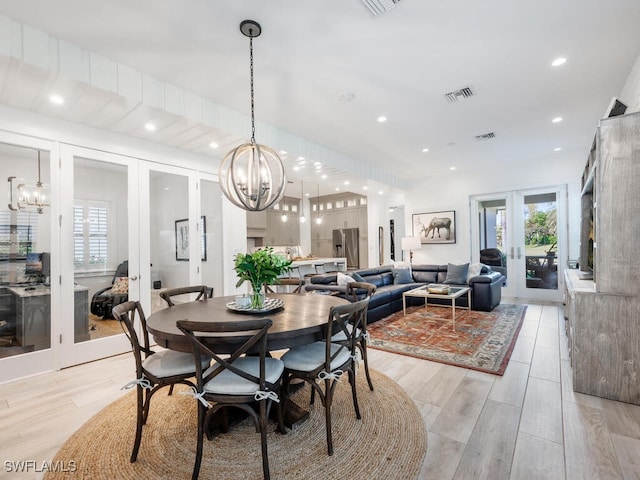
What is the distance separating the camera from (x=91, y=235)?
3506 millimetres

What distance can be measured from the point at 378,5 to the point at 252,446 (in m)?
3.10

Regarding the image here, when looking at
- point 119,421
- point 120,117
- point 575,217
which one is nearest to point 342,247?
point 575,217

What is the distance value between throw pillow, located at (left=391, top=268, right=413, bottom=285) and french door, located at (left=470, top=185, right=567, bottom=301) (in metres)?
2.06

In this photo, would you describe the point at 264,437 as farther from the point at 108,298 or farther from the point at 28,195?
the point at 28,195

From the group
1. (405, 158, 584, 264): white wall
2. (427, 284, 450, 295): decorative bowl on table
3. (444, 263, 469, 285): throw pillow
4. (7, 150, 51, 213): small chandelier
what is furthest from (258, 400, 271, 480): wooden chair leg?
(405, 158, 584, 264): white wall

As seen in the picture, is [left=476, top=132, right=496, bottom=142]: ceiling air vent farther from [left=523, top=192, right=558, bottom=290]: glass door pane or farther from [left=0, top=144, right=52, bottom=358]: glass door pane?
[left=0, top=144, right=52, bottom=358]: glass door pane

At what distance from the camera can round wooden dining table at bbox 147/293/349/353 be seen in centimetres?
173

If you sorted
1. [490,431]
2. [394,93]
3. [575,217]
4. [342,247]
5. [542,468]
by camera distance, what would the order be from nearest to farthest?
[542,468]
[490,431]
[394,93]
[575,217]
[342,247]

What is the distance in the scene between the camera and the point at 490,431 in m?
2.01

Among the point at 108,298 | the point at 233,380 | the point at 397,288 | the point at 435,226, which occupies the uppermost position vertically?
the point at 435,226

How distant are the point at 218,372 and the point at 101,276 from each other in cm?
277

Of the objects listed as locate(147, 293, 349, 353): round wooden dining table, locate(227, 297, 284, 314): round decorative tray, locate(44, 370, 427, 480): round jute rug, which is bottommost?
locate(44, 370, 427, 480): round jute rug

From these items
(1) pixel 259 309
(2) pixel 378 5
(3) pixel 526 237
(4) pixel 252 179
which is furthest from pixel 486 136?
(1) pixel 259 309

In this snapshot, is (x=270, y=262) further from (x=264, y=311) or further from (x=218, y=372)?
(x=218, y=372)
